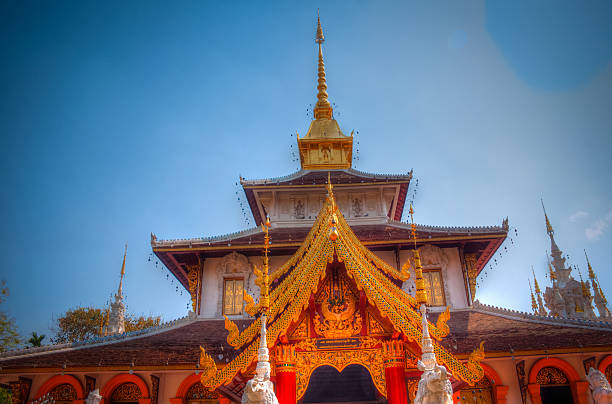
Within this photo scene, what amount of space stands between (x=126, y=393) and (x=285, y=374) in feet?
25.5

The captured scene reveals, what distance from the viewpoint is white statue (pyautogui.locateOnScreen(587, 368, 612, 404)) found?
11.4 m

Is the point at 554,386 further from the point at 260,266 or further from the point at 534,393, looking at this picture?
the point at 260,266

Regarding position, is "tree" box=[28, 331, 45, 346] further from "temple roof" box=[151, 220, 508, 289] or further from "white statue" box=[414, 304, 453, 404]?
"white statue" box=[414, 304, 453, 404]

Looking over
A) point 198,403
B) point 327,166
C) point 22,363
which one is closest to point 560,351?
point 198,403

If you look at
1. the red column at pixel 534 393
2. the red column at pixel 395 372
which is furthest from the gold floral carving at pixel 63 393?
the red column at pixel 534 393

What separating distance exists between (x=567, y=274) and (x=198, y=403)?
2249cm

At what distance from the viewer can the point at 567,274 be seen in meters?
26.2

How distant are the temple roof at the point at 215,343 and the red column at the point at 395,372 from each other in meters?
3.47

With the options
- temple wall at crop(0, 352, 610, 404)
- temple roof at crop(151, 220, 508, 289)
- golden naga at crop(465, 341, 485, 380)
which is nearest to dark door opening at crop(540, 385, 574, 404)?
temple wall at crop(0, 352, 610, 404)

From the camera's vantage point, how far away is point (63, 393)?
13367 mm

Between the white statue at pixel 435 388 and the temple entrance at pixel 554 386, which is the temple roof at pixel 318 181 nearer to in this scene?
the temple entrance at pixel 554 386

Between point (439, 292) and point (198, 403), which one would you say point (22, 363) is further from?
point (439, 292)

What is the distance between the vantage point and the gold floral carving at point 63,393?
1330 cm

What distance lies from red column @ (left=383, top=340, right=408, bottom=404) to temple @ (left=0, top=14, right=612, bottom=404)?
0.06 feet
